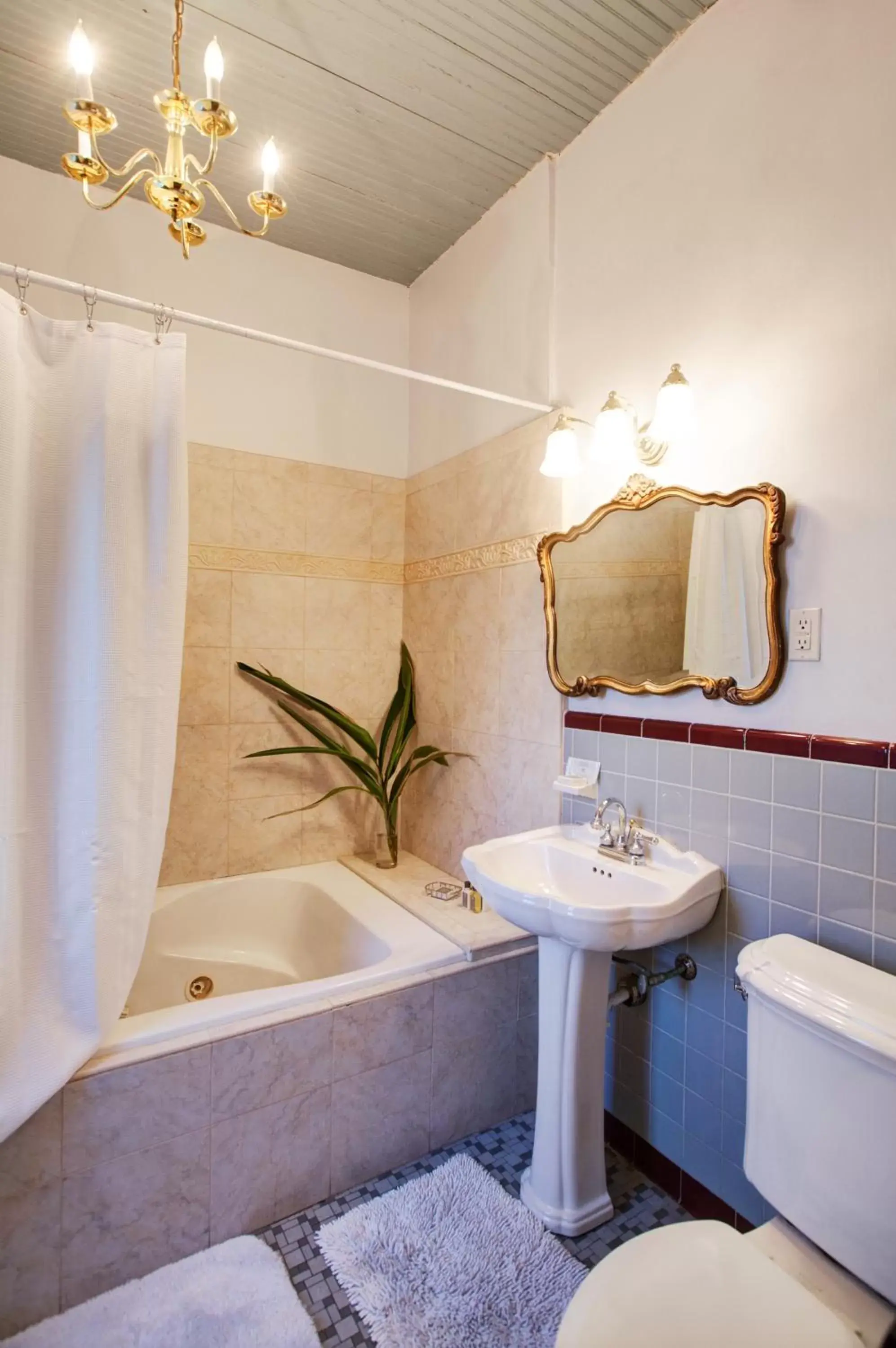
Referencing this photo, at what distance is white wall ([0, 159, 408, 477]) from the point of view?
6.82ft

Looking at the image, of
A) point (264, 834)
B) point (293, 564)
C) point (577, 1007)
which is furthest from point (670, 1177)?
point (293, 564)

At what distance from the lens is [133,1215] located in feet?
4.38

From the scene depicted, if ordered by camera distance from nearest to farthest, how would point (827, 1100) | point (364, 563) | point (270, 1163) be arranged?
point (827, 1100) → point (270, 1163) → point (364, 563)

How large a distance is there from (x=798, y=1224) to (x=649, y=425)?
1.60 metres

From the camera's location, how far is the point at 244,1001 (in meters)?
1.50

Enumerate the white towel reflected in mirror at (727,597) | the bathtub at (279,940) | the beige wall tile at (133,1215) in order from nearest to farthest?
the beige wall tile at (133,1215) → the white towel reflected in mirror at (727,597) → the bathtub at (279,940)

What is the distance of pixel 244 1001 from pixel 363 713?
1307mm

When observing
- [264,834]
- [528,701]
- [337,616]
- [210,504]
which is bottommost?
[264,834]

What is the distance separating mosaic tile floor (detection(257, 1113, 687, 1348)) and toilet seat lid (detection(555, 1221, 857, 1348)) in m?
0.60

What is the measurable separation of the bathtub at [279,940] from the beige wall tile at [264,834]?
0.05 metres

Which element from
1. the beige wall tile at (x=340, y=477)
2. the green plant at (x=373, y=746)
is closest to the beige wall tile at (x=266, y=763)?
the green plant at (x=373, y=746)

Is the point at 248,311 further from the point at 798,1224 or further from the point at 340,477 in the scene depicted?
the point at 798,1224

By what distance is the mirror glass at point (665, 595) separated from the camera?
1.41 metres

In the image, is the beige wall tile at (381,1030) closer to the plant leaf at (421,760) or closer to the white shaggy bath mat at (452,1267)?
the white shaggy bath mat at (452,1267)
